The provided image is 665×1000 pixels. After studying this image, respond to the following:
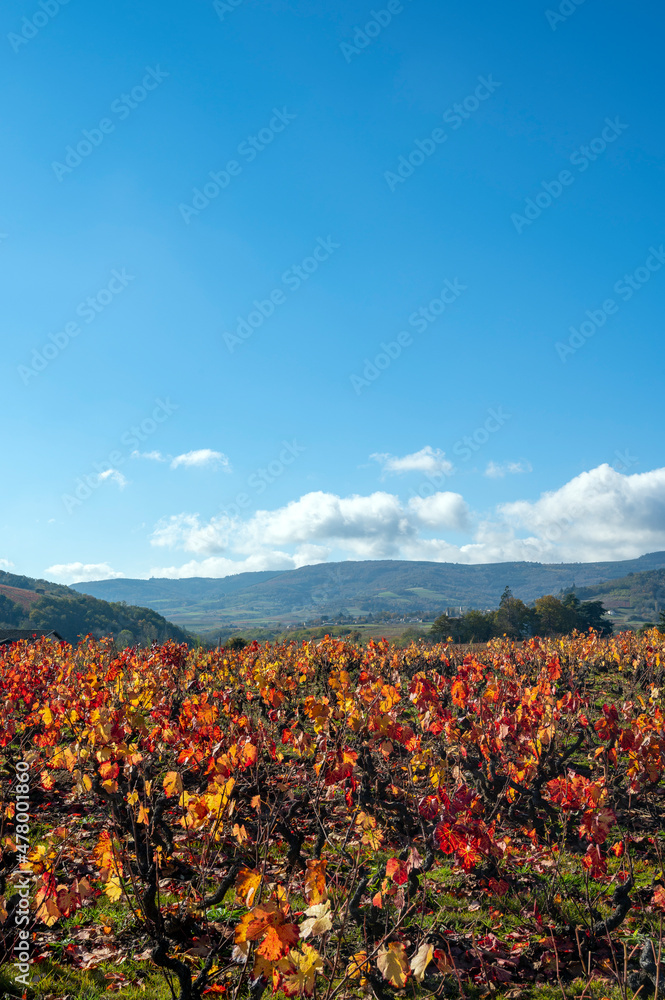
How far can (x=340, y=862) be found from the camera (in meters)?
4.83

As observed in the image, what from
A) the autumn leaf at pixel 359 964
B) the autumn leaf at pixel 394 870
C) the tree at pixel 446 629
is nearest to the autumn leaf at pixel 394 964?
the autumn leaf at pixel 359 964

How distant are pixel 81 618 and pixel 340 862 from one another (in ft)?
395

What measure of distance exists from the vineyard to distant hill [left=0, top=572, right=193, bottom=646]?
98538 mm

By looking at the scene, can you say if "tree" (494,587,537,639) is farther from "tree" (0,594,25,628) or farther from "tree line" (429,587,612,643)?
"tree" (0,594,25,628)

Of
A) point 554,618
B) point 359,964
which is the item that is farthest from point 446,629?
point 359,964

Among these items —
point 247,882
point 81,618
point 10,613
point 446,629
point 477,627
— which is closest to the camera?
point 247,882

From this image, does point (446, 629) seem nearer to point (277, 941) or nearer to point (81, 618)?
point (277, 941)

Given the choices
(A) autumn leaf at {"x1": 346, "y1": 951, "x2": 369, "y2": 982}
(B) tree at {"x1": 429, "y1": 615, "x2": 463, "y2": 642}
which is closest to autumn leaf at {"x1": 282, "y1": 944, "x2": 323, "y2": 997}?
(A) autumn leaf at {"x1": 346, "y1": 951, "x2": 369, "y2": 982}

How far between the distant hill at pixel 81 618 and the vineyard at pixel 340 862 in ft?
323

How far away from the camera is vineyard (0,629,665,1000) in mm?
4160

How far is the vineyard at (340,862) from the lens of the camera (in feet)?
13.6

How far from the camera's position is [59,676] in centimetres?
1320

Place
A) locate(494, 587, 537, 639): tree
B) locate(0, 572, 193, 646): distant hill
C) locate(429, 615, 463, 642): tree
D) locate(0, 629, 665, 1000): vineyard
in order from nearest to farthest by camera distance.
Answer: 1. locate(0, 629, 665, 1000): vineyard
2. locate(429, 615, 463, 642): tree
3. locate(494, 587, 537, 639): tree
4. locate(0, 572, 193, 646): distant hill

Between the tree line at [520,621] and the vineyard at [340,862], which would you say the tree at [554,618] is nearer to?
the tree line at [520,621]
